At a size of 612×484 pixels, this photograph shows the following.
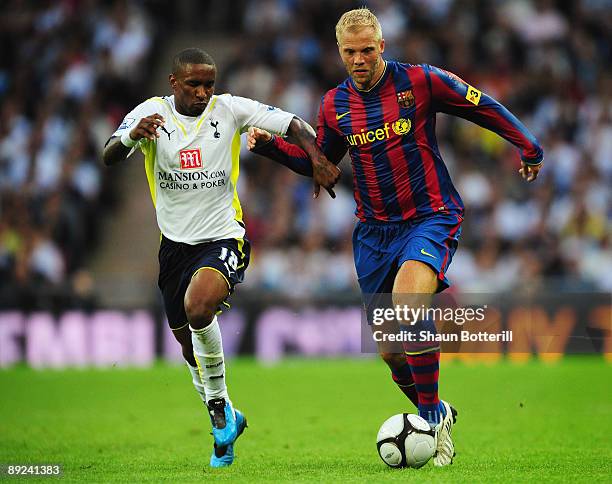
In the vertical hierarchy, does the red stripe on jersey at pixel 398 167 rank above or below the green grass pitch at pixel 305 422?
above

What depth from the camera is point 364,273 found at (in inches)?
302

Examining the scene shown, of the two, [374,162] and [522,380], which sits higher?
[374,162]

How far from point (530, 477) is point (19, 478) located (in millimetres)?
2911

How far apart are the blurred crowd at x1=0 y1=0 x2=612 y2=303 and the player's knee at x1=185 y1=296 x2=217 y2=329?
905 centimetres

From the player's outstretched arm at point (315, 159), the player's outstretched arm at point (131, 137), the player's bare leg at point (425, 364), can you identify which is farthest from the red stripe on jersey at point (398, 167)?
the player's outstretched arm at point (131, 137)

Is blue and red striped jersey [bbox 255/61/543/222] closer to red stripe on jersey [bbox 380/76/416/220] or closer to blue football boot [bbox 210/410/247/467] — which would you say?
red stripe on jersey [bbox 380/76/416/220]

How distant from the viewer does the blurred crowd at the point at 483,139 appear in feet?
56.8

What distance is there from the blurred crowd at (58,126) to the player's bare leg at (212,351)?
9.12 meters

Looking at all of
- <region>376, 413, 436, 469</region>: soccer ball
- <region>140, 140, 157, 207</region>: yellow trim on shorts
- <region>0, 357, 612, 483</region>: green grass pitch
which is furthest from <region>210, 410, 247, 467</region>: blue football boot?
<region>140, 140, 157, 207</region>: yellow trim on shorts

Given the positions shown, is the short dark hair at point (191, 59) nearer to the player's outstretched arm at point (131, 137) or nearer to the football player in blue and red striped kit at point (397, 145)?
the player's outstretched arm at point (131, 137)

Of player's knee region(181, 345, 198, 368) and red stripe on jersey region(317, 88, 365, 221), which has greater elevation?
red stripe on jersey region(317, 88, 365, 221)

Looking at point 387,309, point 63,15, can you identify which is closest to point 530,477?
point 387,309

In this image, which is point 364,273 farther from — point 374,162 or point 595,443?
point 595,443

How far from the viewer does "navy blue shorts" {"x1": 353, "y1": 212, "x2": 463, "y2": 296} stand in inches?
285
